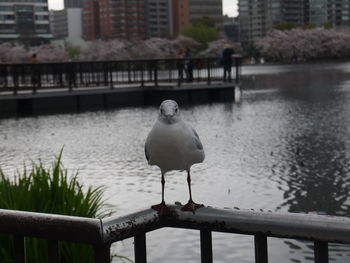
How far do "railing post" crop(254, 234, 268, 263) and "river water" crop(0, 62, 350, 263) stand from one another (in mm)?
461

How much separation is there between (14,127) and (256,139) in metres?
8.58

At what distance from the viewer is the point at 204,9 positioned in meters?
181

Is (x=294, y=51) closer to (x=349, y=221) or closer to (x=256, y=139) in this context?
(x=256, y=139)

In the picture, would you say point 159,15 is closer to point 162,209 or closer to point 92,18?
point 92,18

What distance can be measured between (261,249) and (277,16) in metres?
129

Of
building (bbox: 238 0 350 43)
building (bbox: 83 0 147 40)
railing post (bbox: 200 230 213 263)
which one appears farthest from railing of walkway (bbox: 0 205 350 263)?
building (bbox: 83 0 147 40)

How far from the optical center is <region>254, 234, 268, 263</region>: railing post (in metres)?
2.11

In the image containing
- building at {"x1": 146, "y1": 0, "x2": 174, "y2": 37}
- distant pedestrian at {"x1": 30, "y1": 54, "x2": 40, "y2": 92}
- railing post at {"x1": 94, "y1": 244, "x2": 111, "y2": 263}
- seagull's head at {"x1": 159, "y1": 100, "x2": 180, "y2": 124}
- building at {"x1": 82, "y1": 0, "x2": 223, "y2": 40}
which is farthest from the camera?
building at {"x1": 146, "y1": 0, "x2": 174, "y2": 37}

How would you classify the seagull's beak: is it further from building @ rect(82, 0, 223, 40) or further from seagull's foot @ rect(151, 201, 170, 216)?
building @ rect(82, 0, 223, 40)

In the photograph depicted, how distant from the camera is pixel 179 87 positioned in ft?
93.9

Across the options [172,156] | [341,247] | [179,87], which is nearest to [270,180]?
[341,247]

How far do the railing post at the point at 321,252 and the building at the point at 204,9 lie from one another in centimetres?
17758

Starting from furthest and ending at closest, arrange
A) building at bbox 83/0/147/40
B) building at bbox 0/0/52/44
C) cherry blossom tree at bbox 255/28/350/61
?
building at bbox 83/0/147/40
building at bbox 0/0/52/44
cherry blossom tree at bbox 255/28/350/61

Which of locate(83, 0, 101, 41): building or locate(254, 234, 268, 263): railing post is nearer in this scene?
locate(254, 234, 268, 263): railing post
